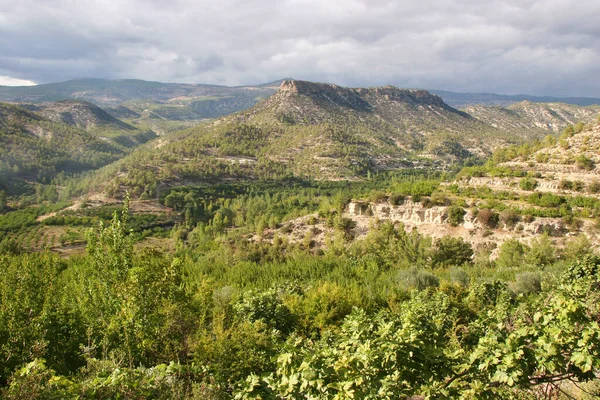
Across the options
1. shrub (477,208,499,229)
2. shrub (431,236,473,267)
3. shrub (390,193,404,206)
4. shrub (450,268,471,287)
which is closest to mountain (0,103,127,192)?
shrub (390,193,404,206)

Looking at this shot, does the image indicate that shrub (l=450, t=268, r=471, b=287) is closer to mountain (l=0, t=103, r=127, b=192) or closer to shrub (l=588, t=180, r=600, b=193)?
shrub (l=588, t=180, r=600, b=193)

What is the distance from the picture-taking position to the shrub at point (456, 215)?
47250 mm

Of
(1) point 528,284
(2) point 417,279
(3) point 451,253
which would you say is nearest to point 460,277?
(2) point 417,279

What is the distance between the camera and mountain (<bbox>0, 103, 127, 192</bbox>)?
122000 millimetres

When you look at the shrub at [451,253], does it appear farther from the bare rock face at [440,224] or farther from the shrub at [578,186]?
the shrub at [578,186]

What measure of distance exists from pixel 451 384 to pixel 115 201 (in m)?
95.6

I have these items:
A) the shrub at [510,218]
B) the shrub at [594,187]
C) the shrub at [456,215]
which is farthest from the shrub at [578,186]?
the shrub at [456,215]

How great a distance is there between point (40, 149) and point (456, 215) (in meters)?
154

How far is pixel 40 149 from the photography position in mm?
136625

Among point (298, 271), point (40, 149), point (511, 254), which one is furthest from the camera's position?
point (40, 149)

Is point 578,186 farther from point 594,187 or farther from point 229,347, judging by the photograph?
point 229,347

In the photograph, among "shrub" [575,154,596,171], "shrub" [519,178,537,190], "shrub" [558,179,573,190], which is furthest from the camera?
"shrub" [575,154,596,171]

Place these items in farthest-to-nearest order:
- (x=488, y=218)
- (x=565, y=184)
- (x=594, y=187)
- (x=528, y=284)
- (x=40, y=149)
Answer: (x=40, y=149) → (x=565, y=184) → (x=594, y=187) → (x=488, y=218) → (x=528, y=284)

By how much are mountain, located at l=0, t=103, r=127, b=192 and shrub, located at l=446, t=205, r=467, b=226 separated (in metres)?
123
